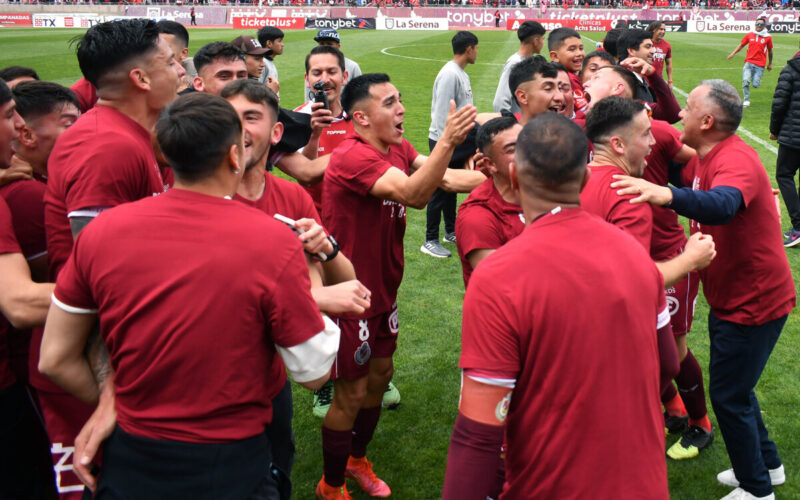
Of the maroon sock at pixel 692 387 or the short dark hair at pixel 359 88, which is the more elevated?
the short dark hair at pixel 359 88

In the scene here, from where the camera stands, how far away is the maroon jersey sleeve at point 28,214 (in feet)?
10.3

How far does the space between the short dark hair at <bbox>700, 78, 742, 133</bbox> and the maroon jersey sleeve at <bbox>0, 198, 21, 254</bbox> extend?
387 cm

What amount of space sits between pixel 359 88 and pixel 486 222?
1.44 metres

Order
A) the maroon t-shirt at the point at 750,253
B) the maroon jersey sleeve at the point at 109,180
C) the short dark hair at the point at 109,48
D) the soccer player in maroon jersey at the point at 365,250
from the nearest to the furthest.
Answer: the maroon jersey sleeve at the point at 109,180
the short dark hair at the point at 109,48
the maroon t-shirt at the point at 750,253
the soccer player in maroon jersey at the point at 365,250

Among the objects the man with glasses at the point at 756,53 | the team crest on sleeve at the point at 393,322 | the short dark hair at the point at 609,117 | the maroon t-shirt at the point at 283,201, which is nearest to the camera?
the maroon t-shirt at the point at 283,201

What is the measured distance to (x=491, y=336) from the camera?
86.2 inches

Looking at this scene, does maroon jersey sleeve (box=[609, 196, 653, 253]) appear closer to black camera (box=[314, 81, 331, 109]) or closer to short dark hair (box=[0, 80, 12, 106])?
black camera (box=[314, 81, 331, 109])

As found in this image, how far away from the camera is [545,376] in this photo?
2.20 m

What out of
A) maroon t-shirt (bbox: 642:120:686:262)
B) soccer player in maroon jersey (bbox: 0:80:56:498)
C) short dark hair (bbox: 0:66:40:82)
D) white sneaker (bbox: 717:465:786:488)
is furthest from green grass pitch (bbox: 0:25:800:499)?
short dark hair (bbox: 0:66:40:82)

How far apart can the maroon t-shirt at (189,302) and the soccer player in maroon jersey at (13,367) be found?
20.3 inches

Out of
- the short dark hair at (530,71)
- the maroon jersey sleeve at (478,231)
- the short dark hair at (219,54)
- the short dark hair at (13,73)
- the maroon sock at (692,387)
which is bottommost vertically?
the maroon sock at (692,387)

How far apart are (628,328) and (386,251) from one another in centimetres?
239

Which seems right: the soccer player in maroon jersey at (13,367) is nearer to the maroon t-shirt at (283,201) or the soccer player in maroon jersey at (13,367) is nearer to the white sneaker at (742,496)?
the maroon t-shirt at (283,201)

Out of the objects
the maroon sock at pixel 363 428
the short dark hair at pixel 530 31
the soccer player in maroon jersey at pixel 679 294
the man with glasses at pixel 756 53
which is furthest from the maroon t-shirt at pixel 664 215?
the man with glasses at pixel 756 53
